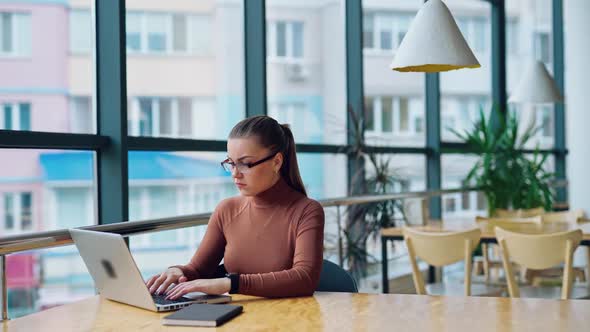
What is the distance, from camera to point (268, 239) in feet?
7.64

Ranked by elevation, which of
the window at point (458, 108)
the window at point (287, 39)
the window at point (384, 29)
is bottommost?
the window at point (458, 108)

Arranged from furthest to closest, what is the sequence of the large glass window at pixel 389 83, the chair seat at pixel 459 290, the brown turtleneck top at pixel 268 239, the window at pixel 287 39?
the window at pixel 287 39
the large glass window at pixel 389 83
the chair seat at pixel 459 290
the brown turtleneck top at pixel 268 239

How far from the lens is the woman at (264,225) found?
2199 mm

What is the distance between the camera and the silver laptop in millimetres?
1975

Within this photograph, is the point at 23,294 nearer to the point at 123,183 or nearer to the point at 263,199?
the point at 123,183

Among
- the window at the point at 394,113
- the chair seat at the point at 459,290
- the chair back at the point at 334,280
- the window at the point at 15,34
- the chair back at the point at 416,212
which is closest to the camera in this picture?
the chair back at the point at 334,280

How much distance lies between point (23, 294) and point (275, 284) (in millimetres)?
16803

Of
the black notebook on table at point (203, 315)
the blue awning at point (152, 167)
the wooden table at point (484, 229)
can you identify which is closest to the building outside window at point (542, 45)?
the blue awning at point (152, 167)

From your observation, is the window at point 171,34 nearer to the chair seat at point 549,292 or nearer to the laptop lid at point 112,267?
the chair seat at point 549,292

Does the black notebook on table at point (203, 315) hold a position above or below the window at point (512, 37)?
below

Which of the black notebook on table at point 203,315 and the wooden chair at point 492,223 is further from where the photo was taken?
the wooden chair at point 492,223

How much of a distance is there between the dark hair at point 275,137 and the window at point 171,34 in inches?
631

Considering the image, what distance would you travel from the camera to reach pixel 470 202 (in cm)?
718

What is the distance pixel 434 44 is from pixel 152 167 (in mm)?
16253
